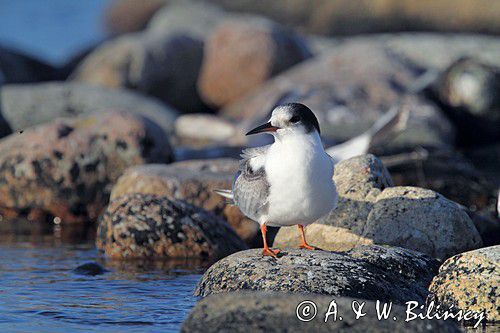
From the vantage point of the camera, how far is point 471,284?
6.80 m

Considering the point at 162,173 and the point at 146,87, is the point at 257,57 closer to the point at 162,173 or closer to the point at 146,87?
the point at 146,87

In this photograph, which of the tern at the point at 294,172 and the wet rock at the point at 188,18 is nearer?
the tern at the point at 294,172

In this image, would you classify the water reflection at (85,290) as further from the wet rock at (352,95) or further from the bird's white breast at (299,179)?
the wet rock at (352,95)

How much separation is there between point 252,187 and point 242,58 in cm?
1349

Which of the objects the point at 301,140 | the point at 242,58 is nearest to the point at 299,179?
the point at 301,140

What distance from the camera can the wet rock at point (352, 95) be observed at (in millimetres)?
16562

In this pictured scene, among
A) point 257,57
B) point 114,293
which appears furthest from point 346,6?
point 114,293

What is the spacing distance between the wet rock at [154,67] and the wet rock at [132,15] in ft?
41.5

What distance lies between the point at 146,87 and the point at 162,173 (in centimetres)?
1033

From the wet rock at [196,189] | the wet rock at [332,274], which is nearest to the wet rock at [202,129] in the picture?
the wet rock at [196,189]

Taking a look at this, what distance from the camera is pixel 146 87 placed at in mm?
20812

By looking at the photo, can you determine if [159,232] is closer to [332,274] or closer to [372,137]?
[332,274]

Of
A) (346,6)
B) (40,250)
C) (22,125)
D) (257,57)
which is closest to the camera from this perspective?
(40,250)

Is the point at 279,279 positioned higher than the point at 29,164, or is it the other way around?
the point at 29,164
